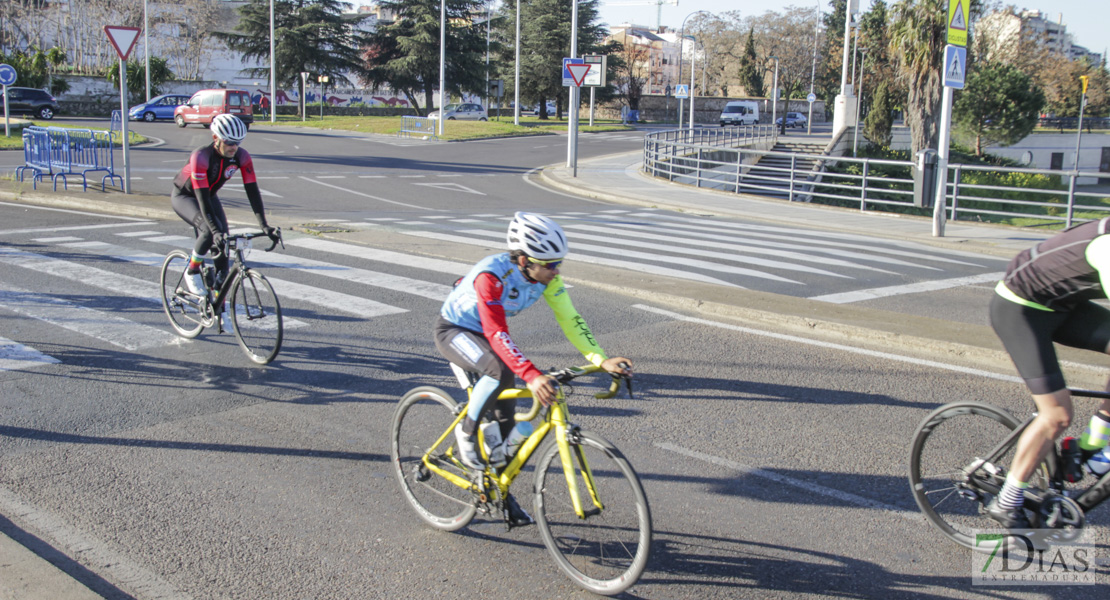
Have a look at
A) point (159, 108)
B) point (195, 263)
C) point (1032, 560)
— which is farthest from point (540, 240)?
point (159, 108)

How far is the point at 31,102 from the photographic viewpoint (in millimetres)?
47562

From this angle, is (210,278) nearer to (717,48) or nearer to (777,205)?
(777,205)

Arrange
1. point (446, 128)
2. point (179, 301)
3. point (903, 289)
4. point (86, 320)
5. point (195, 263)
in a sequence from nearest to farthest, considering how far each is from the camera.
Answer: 1. point (195, 263)
2. point (179, 301)
3. point (86, 320)
4. point (903, 289)
5. point (446, 128)

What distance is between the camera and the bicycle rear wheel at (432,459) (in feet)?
14.4

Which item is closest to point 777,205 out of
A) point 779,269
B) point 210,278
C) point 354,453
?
point 779,269

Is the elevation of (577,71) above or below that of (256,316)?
above

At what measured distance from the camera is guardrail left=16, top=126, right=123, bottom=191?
62.6 feet

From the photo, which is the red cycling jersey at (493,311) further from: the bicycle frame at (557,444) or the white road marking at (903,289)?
the white road marking at (903,289)

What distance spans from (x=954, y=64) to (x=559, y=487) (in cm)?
1396

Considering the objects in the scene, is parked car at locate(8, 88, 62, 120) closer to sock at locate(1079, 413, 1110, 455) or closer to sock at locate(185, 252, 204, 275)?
sock at locate(185, 252, 204, 275)

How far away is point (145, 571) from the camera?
4.05m

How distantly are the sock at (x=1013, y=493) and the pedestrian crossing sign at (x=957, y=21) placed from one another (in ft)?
42.1

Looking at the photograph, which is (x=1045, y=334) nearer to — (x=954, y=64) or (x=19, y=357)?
(x=19, y=357)

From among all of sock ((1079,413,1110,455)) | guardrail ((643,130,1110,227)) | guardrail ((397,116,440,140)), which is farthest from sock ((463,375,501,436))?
guardrail ((397,116,440,140))
